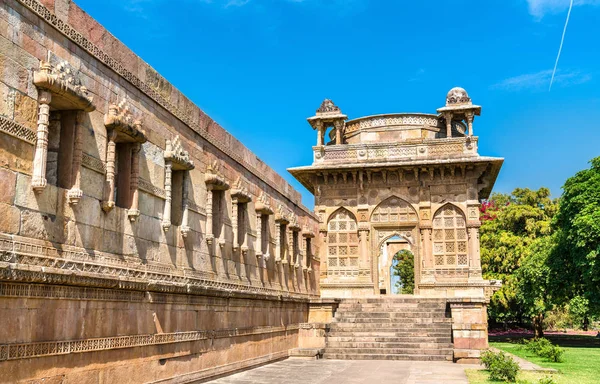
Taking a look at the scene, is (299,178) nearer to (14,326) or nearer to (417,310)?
(417,310)

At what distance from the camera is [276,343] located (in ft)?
46.0

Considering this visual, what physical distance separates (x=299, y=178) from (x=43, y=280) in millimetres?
16431

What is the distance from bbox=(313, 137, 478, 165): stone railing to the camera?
20.2 m

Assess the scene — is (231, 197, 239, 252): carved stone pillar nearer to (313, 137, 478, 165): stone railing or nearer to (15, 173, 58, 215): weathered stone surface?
(15, 173, 58, 215): weathered stone surface

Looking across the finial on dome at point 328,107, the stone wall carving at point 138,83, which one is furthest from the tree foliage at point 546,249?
the stone wall carving at point 138,83

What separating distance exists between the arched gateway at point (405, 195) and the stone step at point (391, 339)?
3.18m

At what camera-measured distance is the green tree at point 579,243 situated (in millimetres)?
17458

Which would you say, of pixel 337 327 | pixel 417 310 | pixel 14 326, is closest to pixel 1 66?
pixel 14 326

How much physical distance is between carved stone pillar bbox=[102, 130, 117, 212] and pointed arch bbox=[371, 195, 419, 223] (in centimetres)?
1468

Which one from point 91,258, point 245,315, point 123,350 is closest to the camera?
point 91,258

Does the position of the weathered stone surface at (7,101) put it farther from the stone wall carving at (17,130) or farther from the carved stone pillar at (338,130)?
the carved stone pillar at (338,130)

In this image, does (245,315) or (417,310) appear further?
(417,310)

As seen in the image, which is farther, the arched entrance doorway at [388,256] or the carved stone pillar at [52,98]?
the arched entrance doorway at [388,256]

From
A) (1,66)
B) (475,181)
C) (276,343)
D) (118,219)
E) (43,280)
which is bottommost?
(276,343)
